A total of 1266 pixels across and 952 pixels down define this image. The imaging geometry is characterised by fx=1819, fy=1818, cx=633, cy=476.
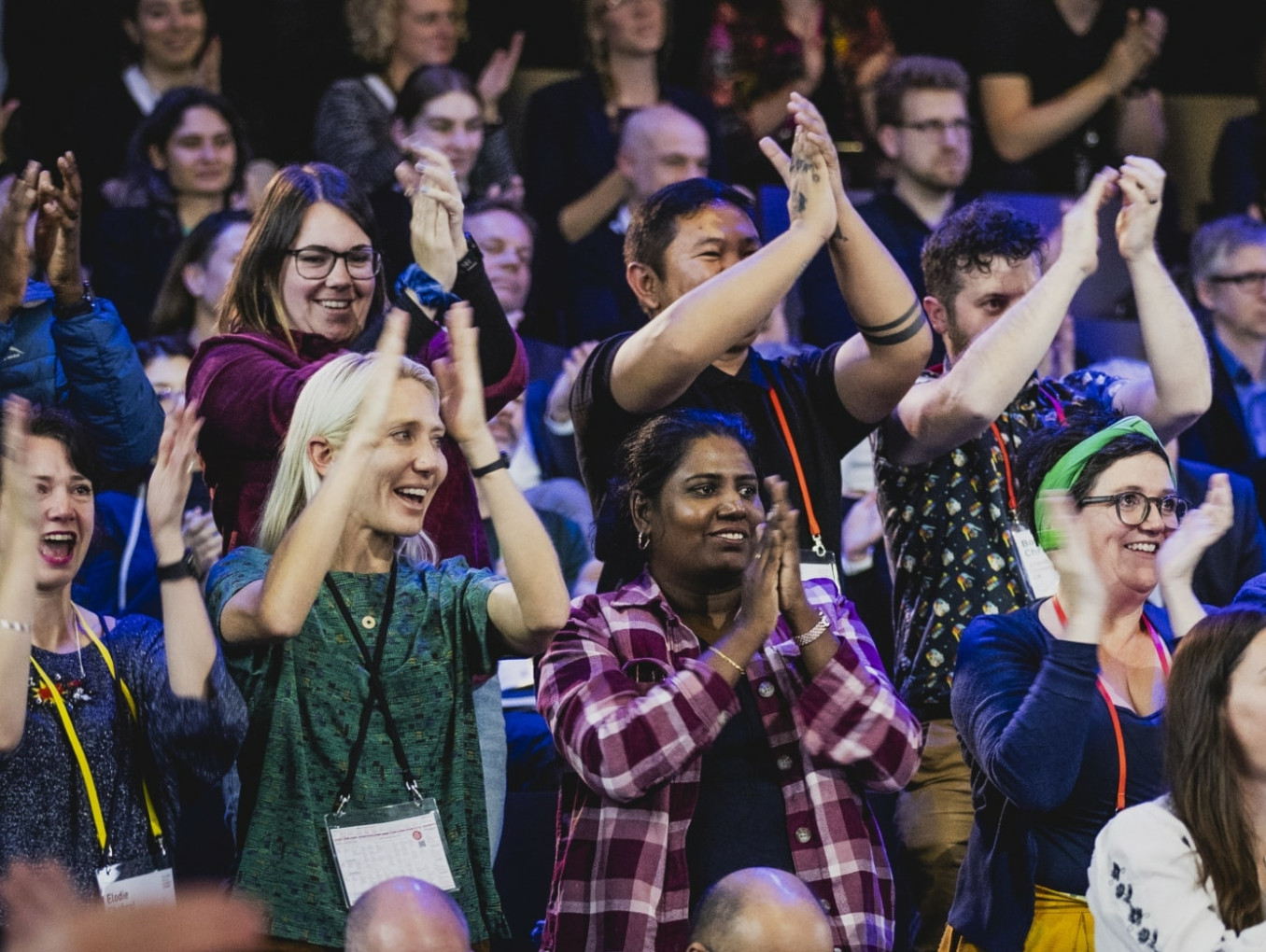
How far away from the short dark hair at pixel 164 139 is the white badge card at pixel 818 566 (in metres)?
2.67

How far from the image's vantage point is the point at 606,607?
3143 mm

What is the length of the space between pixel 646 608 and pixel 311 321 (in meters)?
0.97

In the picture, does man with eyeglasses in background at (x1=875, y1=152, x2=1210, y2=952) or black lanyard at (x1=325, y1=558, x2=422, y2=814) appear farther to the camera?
man with eyeglasses in background at (x1=875, y1=152, x2=1210, y2=952)

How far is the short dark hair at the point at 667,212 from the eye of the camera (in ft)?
11.7

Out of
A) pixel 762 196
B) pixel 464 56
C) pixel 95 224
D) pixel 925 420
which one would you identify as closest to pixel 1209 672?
pixel 925 420

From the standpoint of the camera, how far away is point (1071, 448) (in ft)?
11.2

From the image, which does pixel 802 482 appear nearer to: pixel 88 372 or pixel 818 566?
pixel 818 566

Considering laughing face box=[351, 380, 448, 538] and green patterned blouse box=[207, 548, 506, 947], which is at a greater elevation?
laughing face box=[351, 380, 448, 538]

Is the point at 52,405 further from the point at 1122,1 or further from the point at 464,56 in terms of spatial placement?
the point at 1122,1

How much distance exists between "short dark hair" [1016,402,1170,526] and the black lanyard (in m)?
1.26

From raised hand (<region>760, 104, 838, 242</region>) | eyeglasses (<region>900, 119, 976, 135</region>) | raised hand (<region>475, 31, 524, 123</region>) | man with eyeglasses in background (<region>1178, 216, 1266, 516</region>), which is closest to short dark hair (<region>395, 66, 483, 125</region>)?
raised hand (<region>475, 31, 524, 123</region>)

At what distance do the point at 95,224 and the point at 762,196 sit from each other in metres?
2.05

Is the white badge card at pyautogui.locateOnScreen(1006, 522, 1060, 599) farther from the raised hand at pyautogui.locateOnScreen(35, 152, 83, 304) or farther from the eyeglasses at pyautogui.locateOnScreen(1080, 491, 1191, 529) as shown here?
the raised hand at pyautogui.locateOnScreen(35, 152, 83, 304)

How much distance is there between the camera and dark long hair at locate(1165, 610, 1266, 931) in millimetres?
2660
